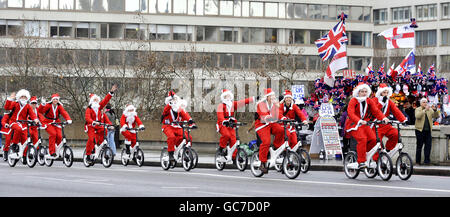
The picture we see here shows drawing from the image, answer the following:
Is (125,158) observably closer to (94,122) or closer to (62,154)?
(94,122)

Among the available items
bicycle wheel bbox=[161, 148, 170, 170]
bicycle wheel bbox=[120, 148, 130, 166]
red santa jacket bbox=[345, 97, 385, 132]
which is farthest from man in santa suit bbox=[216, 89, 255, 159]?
bicycle wheel bbox=[120, 148, 130, 166]

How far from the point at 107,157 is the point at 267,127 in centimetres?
614

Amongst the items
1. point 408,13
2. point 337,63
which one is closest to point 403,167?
point 337,63

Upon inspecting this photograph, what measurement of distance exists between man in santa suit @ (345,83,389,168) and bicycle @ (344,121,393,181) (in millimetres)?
131

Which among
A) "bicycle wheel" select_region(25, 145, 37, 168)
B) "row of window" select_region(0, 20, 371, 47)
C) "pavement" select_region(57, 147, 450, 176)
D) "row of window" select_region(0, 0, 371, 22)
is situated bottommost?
"pavement" select_region(57, 147, 450, 176)

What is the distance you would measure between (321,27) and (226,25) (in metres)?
8.78

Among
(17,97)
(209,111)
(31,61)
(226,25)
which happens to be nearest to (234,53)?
(226,25)

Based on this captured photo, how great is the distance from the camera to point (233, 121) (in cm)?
2197

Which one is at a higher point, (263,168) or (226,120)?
(226,120)

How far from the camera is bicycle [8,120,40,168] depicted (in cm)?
2401

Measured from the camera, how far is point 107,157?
24359mm

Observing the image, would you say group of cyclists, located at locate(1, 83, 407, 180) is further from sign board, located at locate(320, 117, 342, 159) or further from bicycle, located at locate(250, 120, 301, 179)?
sign board, located at locate(320, 117, 342, 159)

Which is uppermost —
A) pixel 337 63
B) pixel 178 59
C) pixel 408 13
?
pixel 408 13
